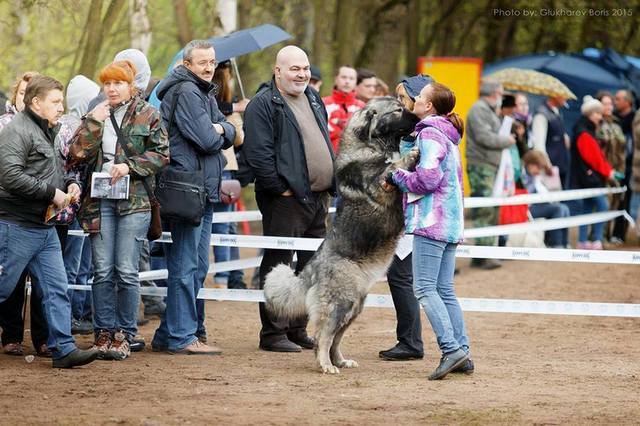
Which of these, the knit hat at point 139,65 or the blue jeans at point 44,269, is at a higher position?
the knit hat at point 139,65

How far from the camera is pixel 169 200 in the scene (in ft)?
26.5

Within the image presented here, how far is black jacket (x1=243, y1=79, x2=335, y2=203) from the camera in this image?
8.51 meters

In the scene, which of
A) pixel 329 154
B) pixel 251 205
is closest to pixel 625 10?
pixel 251 205

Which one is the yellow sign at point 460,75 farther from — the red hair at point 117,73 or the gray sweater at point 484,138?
the red hair at point 117,73

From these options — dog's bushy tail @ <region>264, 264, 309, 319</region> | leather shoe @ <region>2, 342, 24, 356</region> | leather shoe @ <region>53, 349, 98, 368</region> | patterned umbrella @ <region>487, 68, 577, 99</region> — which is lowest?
leather shoe @ <region>2, 342, 24, 356</region>

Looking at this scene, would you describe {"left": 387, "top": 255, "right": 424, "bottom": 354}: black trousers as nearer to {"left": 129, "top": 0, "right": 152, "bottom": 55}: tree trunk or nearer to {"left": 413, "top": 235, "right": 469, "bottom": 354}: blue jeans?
{"left": 413, "top": 235, "right": 469, "bottom": 354}: blue jeans

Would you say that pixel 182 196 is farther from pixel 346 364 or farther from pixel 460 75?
pixel 460 75

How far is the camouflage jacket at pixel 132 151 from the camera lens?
26.1 ft

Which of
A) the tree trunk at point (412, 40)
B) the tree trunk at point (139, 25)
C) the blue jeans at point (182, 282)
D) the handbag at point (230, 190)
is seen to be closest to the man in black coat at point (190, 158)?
the blue jeans at point (182, 282)

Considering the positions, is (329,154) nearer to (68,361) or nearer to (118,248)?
(118,248)

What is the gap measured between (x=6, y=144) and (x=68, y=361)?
156 cm

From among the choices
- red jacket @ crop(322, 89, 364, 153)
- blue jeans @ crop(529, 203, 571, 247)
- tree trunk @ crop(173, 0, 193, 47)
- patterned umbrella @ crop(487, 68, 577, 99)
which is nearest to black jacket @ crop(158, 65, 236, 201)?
red jacket @ crop(322, 89, 364, 153)

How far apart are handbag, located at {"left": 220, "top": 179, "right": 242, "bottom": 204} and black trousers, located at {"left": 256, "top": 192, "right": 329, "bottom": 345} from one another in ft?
4.97

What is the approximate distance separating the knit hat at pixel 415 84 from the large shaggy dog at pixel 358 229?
26cm
